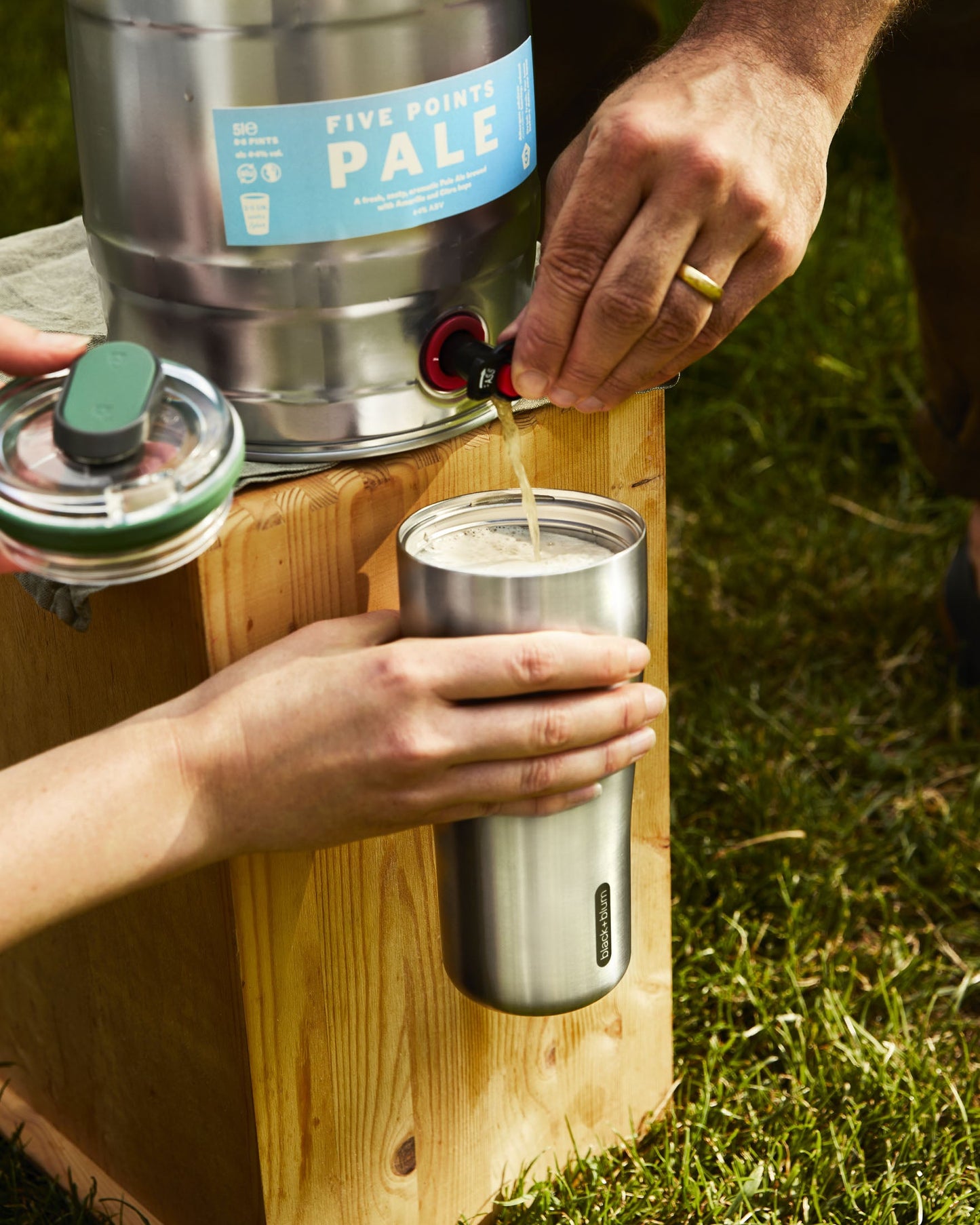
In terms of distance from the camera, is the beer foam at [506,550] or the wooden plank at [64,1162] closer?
the beer foam at [506,550]

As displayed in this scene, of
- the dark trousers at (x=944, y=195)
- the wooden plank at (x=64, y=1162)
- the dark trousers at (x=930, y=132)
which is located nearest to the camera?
the wooden plank at (x=64, y=1162)

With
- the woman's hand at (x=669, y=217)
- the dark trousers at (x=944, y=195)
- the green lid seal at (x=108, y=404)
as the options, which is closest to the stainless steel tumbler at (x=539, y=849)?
the woman's hand at (x=669, y=217)

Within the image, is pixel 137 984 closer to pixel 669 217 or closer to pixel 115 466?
pixel 115 466

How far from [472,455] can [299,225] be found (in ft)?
0.90

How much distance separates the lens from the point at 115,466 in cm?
96

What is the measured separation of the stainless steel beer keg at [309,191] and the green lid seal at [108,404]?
5.5 inches

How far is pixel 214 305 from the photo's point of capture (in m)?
1.10

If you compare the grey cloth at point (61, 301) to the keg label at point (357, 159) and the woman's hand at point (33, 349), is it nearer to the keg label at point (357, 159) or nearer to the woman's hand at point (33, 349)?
the woman's hand at point (33, 349)

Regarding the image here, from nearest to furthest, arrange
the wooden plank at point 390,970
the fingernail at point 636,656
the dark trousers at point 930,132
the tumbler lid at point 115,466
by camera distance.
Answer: the tumbler lid at point 115,466 < the fingernail at point 636,656 < the wooden plank at point 390,970 < the dark trousers at point 930,132

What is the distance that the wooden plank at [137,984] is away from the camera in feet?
3.92

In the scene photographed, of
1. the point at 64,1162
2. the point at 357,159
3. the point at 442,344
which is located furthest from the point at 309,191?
the point at 64,1162

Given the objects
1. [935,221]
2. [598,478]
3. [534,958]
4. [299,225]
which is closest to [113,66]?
[299,225]

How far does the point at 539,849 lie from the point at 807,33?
2.48ft

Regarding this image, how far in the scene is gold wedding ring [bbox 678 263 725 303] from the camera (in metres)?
1.12
